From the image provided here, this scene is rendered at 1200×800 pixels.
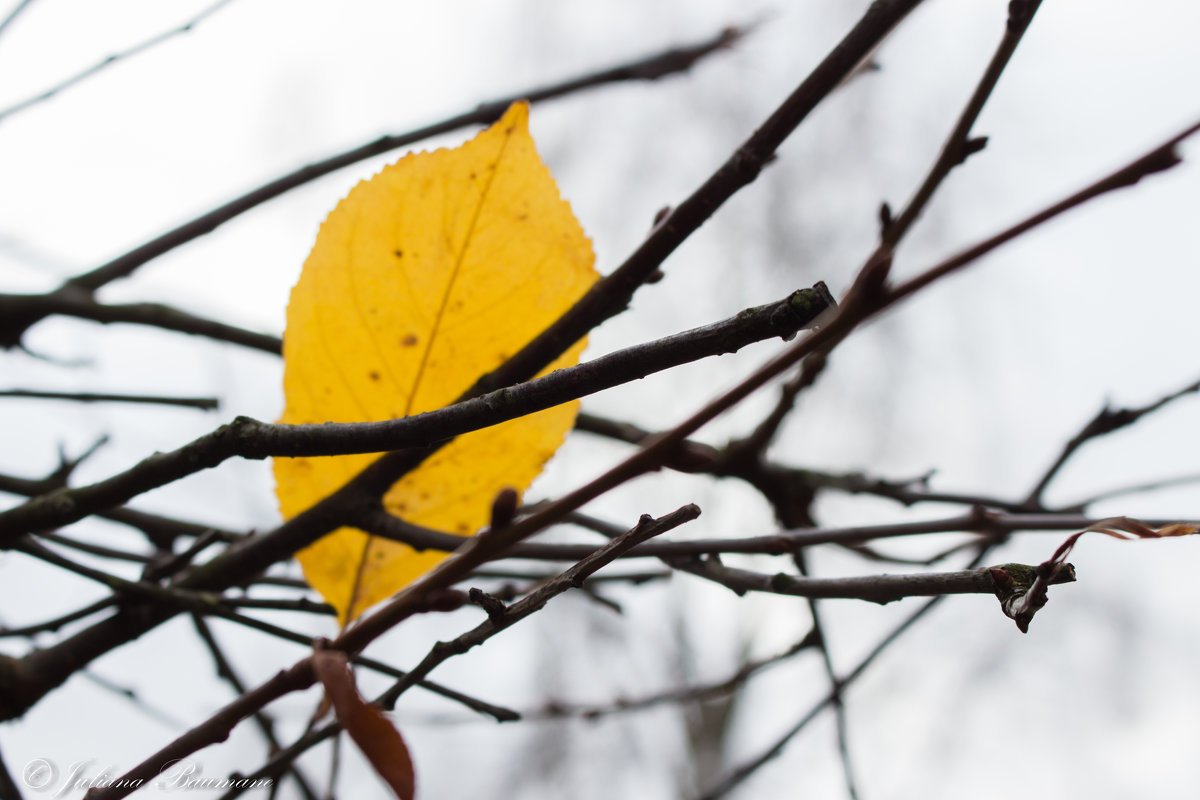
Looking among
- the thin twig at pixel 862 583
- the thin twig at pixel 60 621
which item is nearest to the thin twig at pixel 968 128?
the thin twig at pixel 862 583

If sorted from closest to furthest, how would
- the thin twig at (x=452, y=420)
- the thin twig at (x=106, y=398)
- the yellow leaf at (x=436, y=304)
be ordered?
the thin twig at (x=452, y=420) → the yellow leaf at (x=436, y=304) → the thin twig at (x=106, y=398)

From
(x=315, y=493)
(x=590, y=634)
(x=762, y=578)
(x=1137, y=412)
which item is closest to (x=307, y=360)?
(x=315, y=493)

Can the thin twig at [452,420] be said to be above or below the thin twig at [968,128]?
below

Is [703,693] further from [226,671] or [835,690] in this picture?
[226,671]

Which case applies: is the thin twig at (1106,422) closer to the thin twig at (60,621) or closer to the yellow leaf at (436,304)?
the yellow leaf at (436,304)

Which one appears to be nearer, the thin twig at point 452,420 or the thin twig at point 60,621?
the thin twig at point 452,420

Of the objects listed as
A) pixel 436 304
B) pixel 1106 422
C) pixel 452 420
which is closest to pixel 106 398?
pixel 436 304

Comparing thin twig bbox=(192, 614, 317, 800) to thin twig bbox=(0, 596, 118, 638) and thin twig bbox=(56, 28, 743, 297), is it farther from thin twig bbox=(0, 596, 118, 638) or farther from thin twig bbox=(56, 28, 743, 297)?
thin twig bbox=(56, 28, 743, 297)

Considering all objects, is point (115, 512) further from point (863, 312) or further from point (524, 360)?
point (863, 312)
